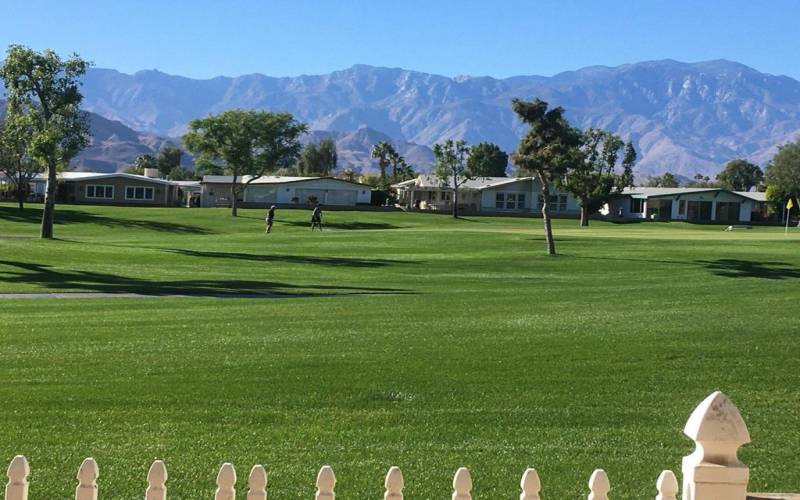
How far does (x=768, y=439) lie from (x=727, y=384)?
262 cm

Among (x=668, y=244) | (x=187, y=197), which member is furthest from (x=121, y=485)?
(x=187, y=197)

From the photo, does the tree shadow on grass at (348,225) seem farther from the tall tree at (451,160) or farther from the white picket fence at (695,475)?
the white picket fence at (695,475)

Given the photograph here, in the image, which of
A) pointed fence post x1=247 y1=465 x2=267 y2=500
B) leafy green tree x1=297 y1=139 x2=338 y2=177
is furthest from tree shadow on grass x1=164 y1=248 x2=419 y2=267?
leafy green tree x1=297 y1=139 x2=338 y2=177

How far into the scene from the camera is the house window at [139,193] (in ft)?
322

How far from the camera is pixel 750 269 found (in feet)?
111

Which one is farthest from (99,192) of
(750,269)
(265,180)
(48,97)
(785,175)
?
(750,269)

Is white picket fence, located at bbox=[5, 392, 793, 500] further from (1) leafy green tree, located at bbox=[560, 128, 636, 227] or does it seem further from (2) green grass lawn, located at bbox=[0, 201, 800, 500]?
(1) leafy green tree, located at bbox=[560, 128, 636, 227]

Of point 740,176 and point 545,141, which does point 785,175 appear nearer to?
point 740,176

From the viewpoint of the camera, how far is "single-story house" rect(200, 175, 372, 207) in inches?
3964

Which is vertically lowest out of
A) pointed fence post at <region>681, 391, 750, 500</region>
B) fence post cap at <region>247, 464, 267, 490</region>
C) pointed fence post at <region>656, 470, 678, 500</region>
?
fence post cap at <region>247, 464, 267, 490</region>

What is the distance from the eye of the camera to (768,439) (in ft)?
29.2

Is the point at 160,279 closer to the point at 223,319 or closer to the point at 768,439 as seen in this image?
the point at 223,319

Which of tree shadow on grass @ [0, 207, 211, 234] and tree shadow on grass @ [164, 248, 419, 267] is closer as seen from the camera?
tree shadow on grass @ [164, 248, 419, 267]

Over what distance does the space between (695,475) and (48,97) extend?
144 ft
